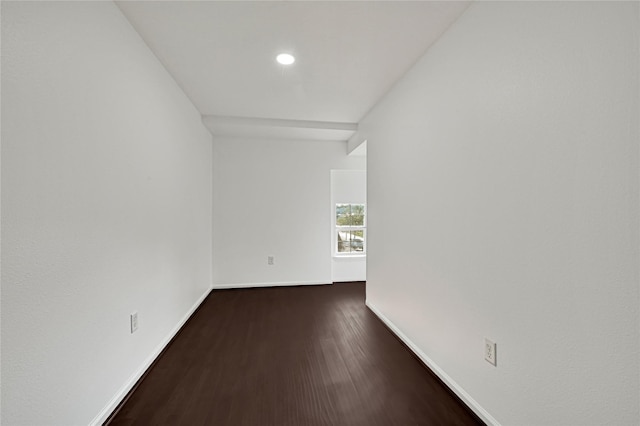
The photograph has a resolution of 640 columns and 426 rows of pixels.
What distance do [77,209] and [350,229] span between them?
3876 mm

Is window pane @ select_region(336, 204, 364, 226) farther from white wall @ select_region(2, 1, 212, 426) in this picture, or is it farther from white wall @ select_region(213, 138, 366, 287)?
white wall @ select_region(2, 1, 212, 426)

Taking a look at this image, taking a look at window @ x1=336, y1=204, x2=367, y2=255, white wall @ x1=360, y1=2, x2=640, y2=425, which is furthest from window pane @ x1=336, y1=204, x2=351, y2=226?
white wall @ x1=360, y1=2, x2=640, y2=425

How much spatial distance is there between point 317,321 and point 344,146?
2747 mm

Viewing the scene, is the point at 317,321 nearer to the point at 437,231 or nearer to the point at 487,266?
the point at 437,231

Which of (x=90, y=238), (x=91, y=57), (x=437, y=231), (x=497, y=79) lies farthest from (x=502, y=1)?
(x=90, y=238)

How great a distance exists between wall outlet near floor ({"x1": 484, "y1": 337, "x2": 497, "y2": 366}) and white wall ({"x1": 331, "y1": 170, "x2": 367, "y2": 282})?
3179 mm

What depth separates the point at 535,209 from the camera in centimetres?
127

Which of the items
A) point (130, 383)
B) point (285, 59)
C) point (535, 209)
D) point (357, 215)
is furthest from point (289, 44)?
point (357, 215)

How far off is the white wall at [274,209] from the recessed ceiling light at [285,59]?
215 centimetres

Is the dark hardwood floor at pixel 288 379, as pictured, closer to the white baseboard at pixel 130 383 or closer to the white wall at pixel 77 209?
the white baseboard at pixel 130 383

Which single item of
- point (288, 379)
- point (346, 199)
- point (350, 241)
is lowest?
point (288, 379)

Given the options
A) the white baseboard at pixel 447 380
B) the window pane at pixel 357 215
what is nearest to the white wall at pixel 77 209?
the white baseboard at pixel 447 380

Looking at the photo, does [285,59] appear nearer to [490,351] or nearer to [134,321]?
[134,321]

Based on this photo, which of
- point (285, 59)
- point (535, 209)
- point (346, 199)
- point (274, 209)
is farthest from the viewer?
point (346, 199)
